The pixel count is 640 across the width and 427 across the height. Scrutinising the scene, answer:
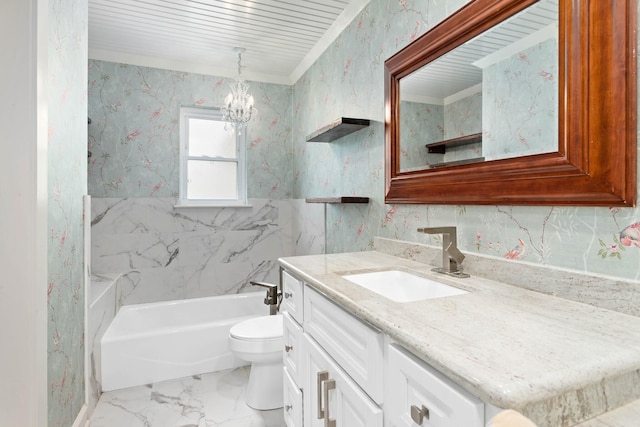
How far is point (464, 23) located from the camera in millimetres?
1271

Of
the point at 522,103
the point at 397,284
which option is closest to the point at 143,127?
the point at 397,284

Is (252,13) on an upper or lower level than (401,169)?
upper

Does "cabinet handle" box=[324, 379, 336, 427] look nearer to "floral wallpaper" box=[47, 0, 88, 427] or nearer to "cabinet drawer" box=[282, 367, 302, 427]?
"cabinet drawer" box=[282, 367, 302, 427]

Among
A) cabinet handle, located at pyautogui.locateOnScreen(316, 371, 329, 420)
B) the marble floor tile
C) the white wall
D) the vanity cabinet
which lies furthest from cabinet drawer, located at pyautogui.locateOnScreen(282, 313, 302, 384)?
the white wall

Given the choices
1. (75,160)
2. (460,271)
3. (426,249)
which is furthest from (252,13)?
(460,271)

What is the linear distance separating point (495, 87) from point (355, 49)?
48.5 inches

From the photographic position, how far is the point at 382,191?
187 centimetres

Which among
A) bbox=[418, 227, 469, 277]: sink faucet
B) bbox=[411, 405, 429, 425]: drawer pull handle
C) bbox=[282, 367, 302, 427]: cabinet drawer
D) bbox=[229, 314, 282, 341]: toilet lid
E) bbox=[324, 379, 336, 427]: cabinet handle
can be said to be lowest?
bbox=[282, 367, 302, 427]: cabinet drawer

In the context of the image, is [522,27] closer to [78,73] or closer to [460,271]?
[460,271]

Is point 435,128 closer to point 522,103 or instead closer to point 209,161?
point 522,103

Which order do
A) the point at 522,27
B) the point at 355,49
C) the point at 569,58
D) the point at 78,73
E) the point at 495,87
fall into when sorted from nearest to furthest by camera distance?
the point at 569,58
the point at 522,27
the point at 495,87
the point at 78,73
the point at 355,49

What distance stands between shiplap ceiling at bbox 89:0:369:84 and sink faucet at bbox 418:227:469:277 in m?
1.55

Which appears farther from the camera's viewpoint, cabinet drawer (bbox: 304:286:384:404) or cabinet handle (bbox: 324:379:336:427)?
cabinet handle (bbox: 324:379:336:427)

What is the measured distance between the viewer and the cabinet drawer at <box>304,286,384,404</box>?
822mm
